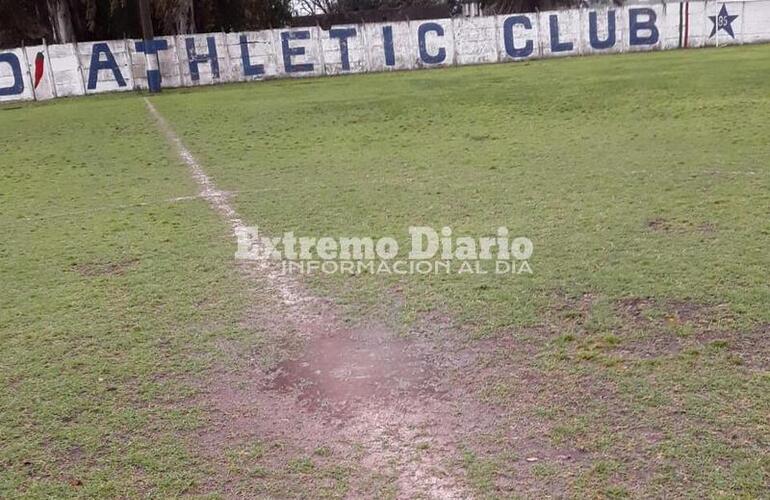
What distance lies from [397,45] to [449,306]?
19.8 metres

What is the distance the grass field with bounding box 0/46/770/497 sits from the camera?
2.99m

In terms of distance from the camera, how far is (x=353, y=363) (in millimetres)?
3920

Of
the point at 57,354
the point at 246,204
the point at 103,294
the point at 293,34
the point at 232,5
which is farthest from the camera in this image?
the point at 232,5

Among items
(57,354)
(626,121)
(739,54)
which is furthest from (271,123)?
(739,54)

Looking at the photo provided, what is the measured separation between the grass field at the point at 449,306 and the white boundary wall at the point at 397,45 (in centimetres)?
1206

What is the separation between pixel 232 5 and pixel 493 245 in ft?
84.9

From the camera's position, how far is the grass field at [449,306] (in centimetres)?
299

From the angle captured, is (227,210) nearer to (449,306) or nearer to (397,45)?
(449,306)

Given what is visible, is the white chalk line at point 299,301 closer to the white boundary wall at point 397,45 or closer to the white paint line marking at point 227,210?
the white paint line marking at point 227,210

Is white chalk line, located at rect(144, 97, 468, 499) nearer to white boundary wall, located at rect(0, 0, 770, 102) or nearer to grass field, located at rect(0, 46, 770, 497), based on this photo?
grass field, located at rect(0, 46, 770, 497)

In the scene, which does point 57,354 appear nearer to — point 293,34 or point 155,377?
point 155,377

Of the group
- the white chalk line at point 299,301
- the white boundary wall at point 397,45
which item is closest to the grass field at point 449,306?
the white chalk line at point 299,301

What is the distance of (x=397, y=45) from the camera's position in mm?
23234

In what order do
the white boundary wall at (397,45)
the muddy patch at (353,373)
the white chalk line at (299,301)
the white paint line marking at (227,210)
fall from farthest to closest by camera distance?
the white boundary wall at (397,45) → the white paint line marking at (227,210) → the muddy patch at (353,373) → the white chalk line at (299,301)
